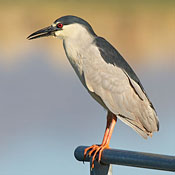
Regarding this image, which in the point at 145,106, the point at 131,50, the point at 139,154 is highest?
the point at 131,50

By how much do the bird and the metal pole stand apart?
966mm

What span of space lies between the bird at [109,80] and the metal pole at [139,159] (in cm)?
97

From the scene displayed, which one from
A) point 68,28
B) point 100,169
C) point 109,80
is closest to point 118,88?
point 109,80

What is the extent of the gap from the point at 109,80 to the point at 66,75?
4727mm

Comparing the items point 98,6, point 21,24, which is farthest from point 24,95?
point 98,6

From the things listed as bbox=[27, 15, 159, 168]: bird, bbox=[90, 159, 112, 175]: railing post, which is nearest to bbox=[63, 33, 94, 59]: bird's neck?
bbox=[27, 15, 159, 168]: bird

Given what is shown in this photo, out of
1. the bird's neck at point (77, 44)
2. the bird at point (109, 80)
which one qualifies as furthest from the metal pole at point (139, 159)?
the bird's neck at point (77, 44)

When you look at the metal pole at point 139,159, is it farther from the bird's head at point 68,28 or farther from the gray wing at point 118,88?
the bird's head at point 68,28

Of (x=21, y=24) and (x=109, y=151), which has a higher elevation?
(x=21, y=24)

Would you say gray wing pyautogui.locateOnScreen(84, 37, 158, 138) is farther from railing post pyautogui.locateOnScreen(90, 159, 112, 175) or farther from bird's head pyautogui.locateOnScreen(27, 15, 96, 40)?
railing post pyautogui.locateOnScreen(90, 159, 112, 175)

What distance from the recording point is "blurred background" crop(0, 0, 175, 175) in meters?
6.64

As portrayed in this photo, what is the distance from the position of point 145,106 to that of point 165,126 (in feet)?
12.0

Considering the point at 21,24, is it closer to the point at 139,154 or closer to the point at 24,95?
the point at 24,95

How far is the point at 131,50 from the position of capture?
26.9 feet
